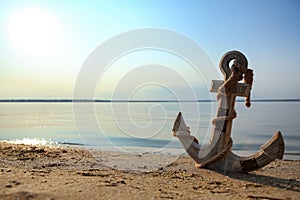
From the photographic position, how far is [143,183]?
4996mm

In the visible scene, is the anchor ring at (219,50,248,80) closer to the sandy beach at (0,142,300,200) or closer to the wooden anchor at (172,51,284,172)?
the wooden anchor at (172,51,284,172)

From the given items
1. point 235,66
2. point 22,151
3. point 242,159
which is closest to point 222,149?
point 242,159

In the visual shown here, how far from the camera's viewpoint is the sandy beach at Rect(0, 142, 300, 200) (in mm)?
4090

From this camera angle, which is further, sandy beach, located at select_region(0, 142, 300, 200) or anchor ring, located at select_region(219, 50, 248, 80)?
anchor ring, located at select_region(219, 50, 248, 80)

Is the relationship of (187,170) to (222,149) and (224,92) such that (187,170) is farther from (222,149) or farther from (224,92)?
(224,92)

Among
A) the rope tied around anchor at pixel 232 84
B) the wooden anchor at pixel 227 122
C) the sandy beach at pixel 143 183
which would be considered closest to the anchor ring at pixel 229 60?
the wooden anchor at pixel 227 122

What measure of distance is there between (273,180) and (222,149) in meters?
1.08

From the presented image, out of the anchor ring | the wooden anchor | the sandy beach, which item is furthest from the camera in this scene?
the anchor ring

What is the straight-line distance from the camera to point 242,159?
6035mm

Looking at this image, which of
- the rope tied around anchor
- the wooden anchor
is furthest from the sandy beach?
the rope tied around anchor

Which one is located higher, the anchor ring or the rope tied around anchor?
the anchor ring

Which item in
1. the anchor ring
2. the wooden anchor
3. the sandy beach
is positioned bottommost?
the sandy beach

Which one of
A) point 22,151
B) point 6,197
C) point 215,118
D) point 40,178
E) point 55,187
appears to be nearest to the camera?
point 6,197

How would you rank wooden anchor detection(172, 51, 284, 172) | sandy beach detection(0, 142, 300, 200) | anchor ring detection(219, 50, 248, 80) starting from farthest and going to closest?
anchor ring detection(219, 50, 248, 80)
wooden anchor detection(172, 51, 284, 172)
sandy beach detection(0, 142, 300, 200)
